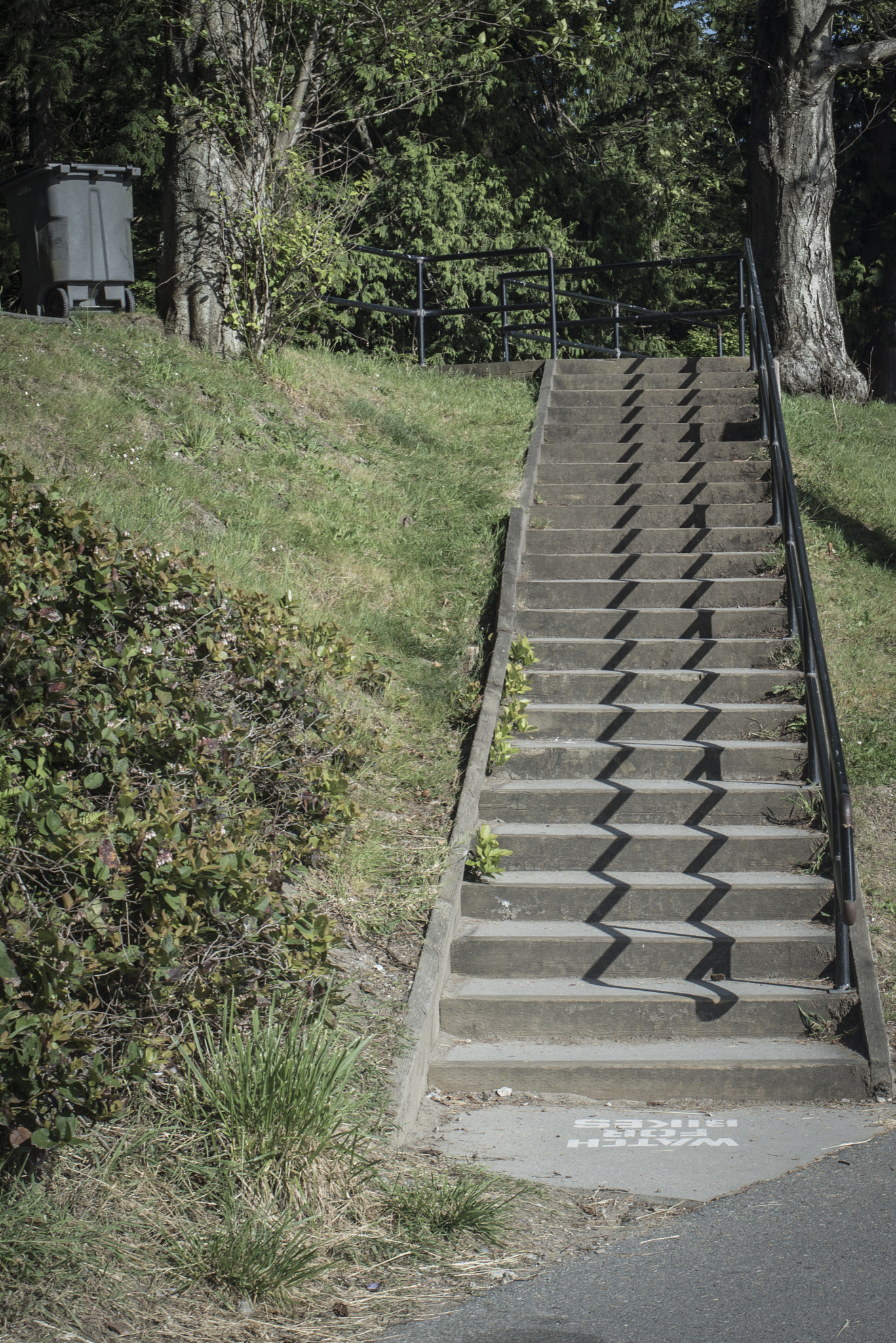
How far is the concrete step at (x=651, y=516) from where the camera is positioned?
8750 mm

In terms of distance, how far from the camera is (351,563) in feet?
25.7

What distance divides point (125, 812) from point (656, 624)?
4852 millimetres

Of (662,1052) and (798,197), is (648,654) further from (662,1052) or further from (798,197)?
(798,197)

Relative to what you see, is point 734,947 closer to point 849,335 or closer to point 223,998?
point 223,998

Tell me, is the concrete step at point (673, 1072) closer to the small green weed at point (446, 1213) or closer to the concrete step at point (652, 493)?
the small green weed at point (446, 1213)

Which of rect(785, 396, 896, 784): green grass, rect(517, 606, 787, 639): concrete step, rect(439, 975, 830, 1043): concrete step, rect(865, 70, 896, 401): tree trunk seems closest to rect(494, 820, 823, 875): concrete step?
rect(439, 975, 830, 1043): concrete step

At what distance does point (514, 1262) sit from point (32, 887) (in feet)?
5.99

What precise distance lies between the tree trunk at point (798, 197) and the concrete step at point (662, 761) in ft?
25.3

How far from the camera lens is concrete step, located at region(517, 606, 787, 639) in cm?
768

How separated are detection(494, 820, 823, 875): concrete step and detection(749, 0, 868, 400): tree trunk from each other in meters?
8.43

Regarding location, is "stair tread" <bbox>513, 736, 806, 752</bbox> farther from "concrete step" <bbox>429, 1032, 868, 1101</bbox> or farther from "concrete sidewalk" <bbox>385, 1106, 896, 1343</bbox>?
"concrete sidewalk" <bbox>385, 1106, 896, 1343</bbox>

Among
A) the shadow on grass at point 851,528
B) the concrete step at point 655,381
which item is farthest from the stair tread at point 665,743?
the concrete step at point 655,381

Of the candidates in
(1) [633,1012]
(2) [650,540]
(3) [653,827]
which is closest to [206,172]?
(2) [650,540]

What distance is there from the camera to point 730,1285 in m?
3.29
